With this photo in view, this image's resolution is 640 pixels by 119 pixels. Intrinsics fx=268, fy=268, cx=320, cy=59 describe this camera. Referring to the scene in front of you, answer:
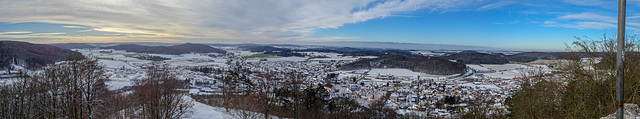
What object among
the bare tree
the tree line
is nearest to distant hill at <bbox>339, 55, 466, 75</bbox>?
the bare tree

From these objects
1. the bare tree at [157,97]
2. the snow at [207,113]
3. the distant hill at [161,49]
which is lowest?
Result: the snow at [207,113]

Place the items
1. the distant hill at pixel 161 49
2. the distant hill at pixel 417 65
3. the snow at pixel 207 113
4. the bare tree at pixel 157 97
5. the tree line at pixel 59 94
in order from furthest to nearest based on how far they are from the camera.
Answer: the distant hill at pixel 161 49, the distant hill at pixel 417 65, the snow at pixel 207 113, the bare tree at pixel 157 97, the tree line at pixel 59 94

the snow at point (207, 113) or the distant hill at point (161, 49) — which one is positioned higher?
the distant hill at point (161, 49)

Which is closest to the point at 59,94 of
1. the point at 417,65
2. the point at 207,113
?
the point at 207,113

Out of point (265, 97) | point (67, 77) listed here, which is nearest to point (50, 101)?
point (67, 77)

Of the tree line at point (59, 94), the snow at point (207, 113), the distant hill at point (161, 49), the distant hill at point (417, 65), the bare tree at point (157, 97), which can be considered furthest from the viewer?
the distant hill at point (161, 49)

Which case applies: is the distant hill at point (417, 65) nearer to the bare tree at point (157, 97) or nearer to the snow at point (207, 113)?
the snow at point (207, 113)

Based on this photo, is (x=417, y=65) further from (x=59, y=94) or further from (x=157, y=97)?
(x=59, y=94)

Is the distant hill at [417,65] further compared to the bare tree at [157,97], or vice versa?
the distant hill at [417,65]

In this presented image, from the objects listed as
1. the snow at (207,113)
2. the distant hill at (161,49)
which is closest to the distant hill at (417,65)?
the snow at (207,113)
